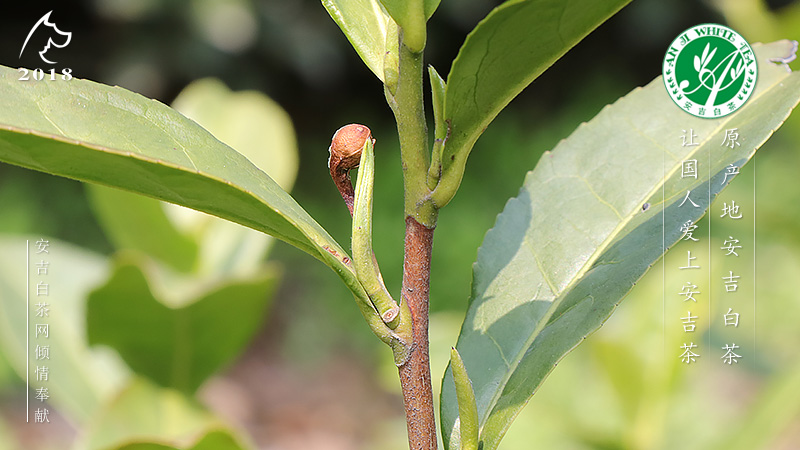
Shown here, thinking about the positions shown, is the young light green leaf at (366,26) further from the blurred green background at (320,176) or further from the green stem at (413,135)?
the blurred green background at (320,176)

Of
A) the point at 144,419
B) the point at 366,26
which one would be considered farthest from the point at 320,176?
the point at 366,26

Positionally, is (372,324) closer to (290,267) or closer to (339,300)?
(339,300)

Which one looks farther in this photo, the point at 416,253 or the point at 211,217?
the point at 211,217

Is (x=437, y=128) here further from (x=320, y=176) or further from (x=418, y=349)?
(x=320, y=176)

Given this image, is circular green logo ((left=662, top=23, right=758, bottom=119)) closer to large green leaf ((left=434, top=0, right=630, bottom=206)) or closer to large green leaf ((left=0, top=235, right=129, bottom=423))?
large green leaf ((left=434, top=0, right=630, bottom=206))

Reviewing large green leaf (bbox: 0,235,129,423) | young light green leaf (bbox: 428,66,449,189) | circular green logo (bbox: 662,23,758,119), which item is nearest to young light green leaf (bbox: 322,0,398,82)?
young light green leaf (bbox: 428,66,449,189)

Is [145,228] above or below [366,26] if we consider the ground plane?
above
